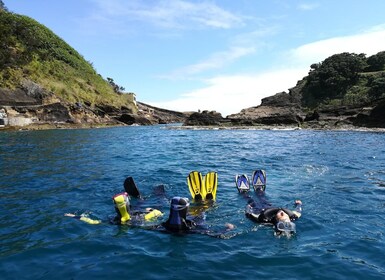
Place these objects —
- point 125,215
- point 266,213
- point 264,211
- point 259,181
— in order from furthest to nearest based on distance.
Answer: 1. point 259,181
2. point 264,211
3. point 266,213
4. point 125,215

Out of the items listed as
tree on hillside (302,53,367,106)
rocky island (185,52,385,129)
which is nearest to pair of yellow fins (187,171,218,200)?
rocky island (185,52,385,129)

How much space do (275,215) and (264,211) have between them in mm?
449

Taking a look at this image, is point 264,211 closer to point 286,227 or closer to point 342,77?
point 286,227

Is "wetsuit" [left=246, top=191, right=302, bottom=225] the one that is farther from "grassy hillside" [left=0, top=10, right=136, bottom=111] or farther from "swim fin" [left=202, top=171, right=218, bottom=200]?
"grassy hillside" [left=0, top=10, right=136, bottom=111]

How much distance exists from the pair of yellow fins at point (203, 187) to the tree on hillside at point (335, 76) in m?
60.6

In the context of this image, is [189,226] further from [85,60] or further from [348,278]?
[85,60]

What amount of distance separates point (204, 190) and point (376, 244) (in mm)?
4898

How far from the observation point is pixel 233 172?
1460 centimetres

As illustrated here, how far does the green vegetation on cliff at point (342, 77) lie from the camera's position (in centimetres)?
6253

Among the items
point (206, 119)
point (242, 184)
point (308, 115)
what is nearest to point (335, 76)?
point (308, 115)

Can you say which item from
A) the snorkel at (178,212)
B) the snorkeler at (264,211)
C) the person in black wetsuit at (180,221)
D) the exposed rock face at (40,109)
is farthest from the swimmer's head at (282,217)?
the exposed rock face at (40,109)

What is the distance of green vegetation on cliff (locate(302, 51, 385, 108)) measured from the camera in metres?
62.5

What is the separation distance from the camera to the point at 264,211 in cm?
805

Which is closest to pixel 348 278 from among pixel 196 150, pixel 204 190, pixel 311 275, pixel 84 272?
pixel 311 275
